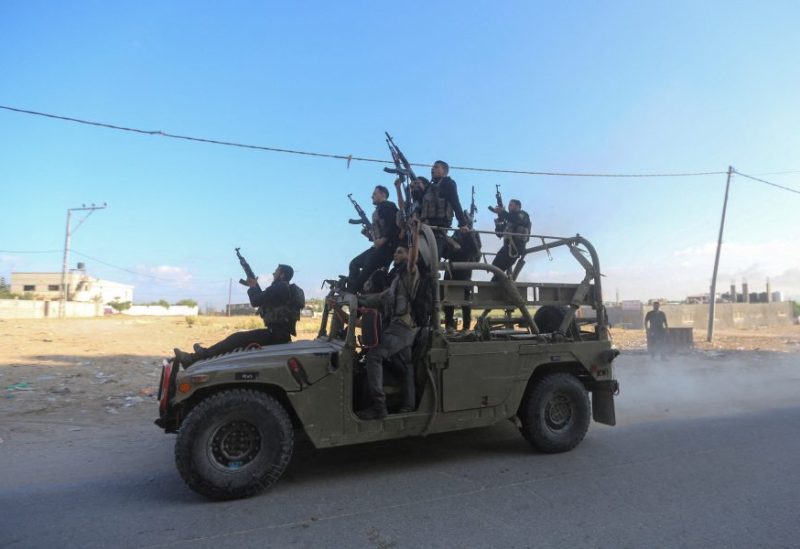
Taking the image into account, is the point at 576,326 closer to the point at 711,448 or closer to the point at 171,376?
the point at 711,448

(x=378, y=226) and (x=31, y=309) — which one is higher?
(x=378, y=226)

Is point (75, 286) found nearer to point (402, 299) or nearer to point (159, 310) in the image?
point (159, 310)

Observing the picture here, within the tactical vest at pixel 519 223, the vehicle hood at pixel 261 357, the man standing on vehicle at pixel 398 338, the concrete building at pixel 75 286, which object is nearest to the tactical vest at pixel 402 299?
the man standing on vehicle at pixel 398 338

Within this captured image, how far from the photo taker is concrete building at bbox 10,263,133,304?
5984 cm

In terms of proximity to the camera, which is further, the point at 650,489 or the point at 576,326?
the point at 576,326

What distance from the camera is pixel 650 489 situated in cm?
424

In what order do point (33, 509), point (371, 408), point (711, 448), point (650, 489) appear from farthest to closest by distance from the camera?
1. point (711, 448)
2. point (371, 408)
3. point (650, 489)
4. point (33, 509)

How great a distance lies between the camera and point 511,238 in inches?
268

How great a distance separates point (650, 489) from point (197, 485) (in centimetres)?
A: 373

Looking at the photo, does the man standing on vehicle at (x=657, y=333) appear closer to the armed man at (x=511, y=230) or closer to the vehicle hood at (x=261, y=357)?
the armed man at (x=511, y=230)

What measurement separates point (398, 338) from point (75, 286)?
68018 millimetres

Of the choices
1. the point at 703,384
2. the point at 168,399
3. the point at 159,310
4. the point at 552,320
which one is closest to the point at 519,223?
the point at 552,320

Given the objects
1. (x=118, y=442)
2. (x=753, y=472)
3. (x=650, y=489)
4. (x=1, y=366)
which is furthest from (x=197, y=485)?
(x=1, y=366)

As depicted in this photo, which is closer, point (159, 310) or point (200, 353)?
point (200, 353)
